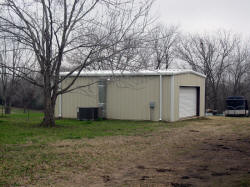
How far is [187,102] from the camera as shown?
19.8 metres

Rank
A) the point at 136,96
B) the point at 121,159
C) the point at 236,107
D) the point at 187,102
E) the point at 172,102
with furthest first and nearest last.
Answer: the point at 236,107 < the point at 187,102 < the point at 136,96 < the point at 172,102 < the point at 121,159

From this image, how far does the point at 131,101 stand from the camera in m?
18.3

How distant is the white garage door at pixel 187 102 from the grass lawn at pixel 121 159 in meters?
7.01

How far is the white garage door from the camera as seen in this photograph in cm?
1895

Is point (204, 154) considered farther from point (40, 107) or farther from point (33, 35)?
point (40, 107)

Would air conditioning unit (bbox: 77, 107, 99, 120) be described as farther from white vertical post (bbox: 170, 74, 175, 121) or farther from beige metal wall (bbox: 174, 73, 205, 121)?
beige metal wall (bbox: 174, 73, 205, 121)

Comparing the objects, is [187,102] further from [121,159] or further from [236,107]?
[121,159]

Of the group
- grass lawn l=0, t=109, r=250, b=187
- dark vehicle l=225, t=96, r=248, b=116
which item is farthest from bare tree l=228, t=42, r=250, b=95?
grass lawn l=0, t=109, r=250, b=187

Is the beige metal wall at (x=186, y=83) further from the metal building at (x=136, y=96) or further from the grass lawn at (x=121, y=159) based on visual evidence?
the grass lawn at (x=121, y=159)

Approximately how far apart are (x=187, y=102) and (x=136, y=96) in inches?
134

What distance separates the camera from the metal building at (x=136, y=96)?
690 inches

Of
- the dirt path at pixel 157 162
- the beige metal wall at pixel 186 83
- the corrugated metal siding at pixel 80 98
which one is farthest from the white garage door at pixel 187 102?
the dirt path at pixel 157 162

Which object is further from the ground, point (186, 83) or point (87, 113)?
point (186, 83)

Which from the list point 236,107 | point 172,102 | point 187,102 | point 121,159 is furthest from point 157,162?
point 236,107
